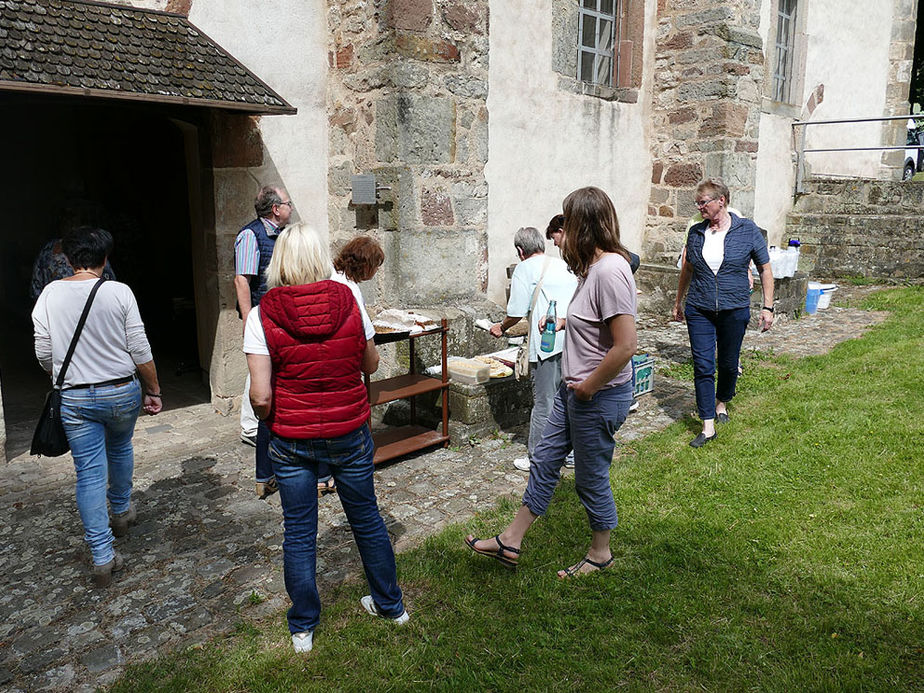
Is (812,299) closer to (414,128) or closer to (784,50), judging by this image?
(784,50)

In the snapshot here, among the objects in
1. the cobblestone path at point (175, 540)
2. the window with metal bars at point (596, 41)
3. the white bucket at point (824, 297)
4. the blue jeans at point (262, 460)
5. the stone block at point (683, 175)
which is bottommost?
the cobblestone path at point (175, 540)

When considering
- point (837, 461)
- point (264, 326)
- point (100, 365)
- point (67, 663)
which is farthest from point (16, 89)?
point (837, 461)

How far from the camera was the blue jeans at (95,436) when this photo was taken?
11.6 feet

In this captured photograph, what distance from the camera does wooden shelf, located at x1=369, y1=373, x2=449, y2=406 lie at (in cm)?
510

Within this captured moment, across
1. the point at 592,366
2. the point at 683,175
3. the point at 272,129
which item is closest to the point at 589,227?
the point at 592,366

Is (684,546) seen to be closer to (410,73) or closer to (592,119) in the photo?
(410,73)

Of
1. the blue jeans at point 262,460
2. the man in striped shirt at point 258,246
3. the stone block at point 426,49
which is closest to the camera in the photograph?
the blue jeans at point 262,460

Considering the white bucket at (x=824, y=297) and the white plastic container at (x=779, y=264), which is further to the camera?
the white bucket at (x=824, y=297)

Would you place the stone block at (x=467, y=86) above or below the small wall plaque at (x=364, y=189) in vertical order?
above

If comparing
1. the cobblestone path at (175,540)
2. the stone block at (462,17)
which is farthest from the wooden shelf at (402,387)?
the stone block at (462,17)

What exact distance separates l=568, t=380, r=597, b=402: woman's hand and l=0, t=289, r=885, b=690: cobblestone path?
1362mm

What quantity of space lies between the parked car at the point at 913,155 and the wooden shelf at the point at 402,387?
1779 cm

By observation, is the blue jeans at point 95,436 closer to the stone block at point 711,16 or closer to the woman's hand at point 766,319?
the woman's hand at point 766,319

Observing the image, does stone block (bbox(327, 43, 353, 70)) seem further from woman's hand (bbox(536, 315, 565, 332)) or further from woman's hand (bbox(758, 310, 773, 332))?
woman's hand (bbox(758, 310, 773, 332))
